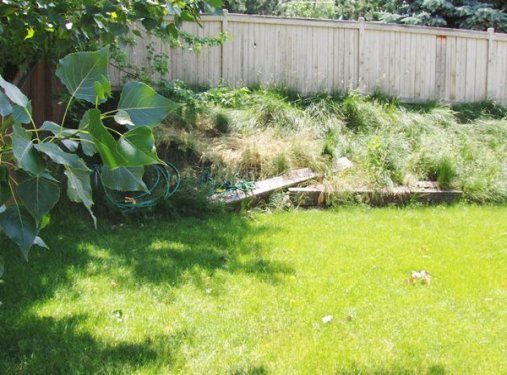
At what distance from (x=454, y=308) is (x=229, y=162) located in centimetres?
412

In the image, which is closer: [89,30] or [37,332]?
[89,30]

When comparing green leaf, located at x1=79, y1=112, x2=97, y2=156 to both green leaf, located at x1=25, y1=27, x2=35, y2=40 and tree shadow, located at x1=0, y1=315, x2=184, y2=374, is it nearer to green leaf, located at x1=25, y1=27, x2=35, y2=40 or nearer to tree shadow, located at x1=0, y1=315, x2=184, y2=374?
tree shadow, located at x1=0, y1=315, x2=184, y2=374

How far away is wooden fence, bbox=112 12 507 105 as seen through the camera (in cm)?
1023

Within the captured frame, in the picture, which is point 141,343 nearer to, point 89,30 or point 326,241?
point 89,30

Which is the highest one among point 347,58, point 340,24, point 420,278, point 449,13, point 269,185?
point 449,13

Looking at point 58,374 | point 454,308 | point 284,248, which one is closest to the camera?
point 58,374

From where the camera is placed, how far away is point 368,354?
339cm

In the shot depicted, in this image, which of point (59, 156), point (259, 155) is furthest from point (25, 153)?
point (259, 155)

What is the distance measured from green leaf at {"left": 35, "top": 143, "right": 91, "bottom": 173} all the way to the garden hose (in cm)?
505

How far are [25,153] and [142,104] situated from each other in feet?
0.81

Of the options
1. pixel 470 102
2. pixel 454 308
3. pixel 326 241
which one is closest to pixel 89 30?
pixel 454 308

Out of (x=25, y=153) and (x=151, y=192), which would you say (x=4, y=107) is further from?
(x=151, y=192)

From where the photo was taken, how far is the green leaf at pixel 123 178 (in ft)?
3.91

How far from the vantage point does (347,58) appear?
10.9 meters
